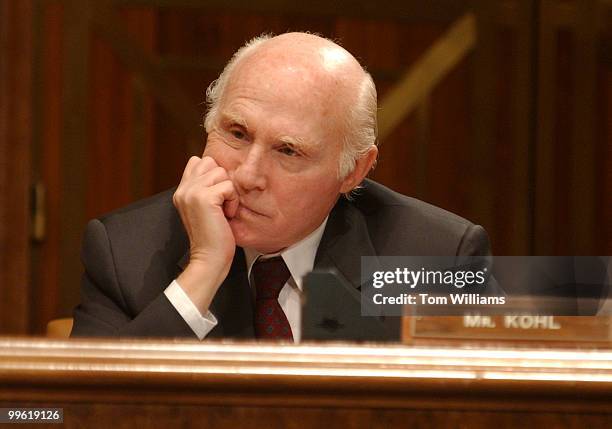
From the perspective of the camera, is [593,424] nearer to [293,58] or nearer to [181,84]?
[293,58]

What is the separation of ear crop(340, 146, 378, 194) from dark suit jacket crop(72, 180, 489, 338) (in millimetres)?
44

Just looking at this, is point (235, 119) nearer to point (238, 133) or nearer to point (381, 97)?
point (238, 133)

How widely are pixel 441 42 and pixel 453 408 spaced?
2.33 meters

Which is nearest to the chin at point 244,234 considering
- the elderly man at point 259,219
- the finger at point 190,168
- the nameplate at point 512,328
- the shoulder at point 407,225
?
the elderly man at point 259,219

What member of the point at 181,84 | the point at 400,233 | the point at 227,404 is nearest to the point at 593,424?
the point at 227,404

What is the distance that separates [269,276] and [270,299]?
0.14ft

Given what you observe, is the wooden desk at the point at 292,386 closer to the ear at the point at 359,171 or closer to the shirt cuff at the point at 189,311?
the shirt cuff at the point at 189,311

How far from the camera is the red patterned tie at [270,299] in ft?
4.43

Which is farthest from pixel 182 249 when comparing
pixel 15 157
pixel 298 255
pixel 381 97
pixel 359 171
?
pixel 381 97

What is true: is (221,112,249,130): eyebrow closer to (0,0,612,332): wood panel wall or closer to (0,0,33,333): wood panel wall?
(0,0,612,332): wood panel wall

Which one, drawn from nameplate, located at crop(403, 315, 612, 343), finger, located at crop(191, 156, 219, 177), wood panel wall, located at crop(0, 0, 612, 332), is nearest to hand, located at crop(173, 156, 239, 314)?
finger, located at crop(191, 156, 219, 177)

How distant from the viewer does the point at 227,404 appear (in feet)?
2.51

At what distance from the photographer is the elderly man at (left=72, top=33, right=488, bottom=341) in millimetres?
1347

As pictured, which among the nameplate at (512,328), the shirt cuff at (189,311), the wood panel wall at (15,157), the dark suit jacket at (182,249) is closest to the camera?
the nameplate at (512,328)
